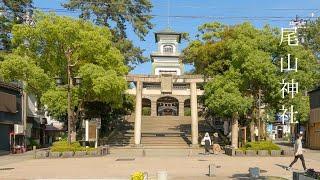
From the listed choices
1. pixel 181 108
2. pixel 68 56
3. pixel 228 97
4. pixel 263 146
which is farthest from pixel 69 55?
pixel 181 108

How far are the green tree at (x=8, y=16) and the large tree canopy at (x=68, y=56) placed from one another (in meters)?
17.3

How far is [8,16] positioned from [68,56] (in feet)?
69.1

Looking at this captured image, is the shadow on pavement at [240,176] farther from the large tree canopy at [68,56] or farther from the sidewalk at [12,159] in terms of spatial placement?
the large tree canopy at [68,56]

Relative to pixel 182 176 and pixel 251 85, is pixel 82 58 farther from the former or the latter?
pixel 182 176

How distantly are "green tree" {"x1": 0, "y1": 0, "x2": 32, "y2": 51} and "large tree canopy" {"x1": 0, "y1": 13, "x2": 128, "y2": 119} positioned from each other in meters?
17.3

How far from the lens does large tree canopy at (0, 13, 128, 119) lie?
32.3 meters

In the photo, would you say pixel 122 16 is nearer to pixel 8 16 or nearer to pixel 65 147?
pixel 8 16

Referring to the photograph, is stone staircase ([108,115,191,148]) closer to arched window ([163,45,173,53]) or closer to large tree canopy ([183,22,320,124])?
large tree canopy ([183,22,320,124])

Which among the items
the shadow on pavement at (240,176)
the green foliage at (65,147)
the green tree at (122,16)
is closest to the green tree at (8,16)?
the green tree at (122,16)

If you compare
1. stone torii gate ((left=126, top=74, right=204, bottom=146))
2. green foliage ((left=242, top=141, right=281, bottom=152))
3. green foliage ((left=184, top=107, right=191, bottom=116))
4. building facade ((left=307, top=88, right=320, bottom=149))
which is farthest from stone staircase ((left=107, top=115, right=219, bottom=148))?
green foliage ((left=242, top=141, right=281, bottom=152))

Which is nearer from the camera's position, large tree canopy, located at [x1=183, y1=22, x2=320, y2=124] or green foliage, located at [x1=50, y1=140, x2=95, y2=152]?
green foliage, located at [x1=50, y1=140, x2=95, y2=152]

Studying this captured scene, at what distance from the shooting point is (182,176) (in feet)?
57.9

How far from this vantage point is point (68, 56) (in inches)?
1332

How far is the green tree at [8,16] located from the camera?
5036cm
